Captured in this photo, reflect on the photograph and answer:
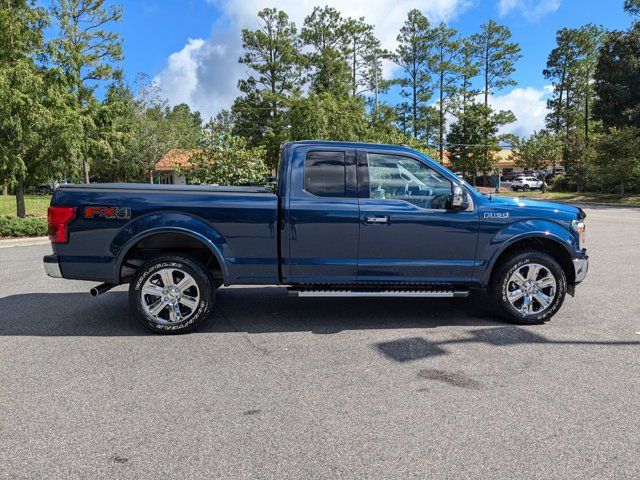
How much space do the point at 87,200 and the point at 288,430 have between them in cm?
318

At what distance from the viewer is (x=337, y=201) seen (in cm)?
516

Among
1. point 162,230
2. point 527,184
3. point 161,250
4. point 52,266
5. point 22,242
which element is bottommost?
point 22,242

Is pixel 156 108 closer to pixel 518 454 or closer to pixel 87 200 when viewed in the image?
pixel 87 200

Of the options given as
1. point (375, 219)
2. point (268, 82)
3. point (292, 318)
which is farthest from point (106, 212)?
point (268, 82)

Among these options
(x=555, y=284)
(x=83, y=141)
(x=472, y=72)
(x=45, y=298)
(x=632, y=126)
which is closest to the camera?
(x=555, y=284)

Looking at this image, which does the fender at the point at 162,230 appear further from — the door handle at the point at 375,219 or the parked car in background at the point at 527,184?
the parked car in background at the point at 527,184

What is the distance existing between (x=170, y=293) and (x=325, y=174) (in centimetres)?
200

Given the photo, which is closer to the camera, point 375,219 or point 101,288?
point 375,219

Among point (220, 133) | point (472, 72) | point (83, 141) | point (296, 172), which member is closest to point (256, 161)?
point (220, 133)

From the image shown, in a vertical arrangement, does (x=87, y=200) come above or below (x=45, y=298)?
above

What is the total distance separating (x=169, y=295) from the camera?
5.08 meters

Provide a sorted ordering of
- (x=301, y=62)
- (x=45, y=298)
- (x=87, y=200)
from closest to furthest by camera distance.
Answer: (x=87, y=200) → (x=45, y=298) → (x=301, y=62)

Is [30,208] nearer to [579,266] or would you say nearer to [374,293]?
[374,293]

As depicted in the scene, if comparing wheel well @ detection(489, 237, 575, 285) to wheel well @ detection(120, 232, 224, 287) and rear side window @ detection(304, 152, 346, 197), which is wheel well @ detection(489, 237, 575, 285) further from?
wheel well @ detection(120, 232, 224, 287)
